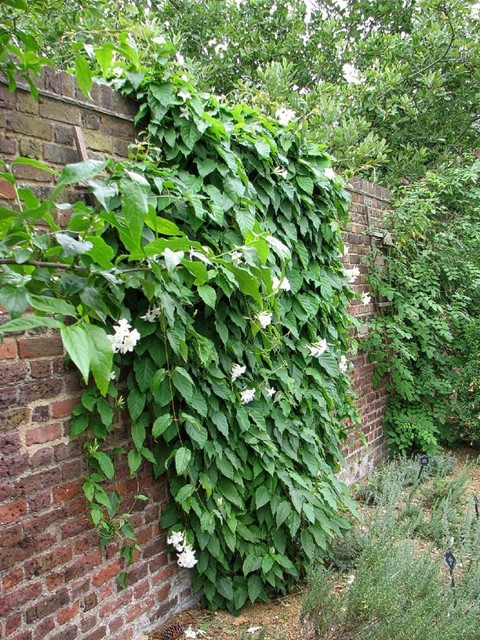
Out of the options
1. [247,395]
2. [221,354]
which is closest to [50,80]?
[221,354]

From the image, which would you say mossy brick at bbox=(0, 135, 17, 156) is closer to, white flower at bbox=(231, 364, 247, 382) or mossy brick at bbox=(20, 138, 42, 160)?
mossy brick at bbox=(20, 138, 42, 160)

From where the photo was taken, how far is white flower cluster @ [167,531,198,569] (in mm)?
2070

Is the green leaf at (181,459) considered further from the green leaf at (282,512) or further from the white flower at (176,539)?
the green leaf at (282,512)

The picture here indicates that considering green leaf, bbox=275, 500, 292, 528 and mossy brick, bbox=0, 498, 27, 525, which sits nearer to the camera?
mossy brick, bbox=0, 498, 27, 525

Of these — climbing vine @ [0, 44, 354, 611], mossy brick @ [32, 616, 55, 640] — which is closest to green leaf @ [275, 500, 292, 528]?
climbing vine @ [0, 44, 354, 611]

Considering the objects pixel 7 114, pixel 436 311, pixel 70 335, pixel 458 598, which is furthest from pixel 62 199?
pixel 436 311

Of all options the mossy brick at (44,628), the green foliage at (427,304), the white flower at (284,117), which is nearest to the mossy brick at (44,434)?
the mossy brick at (44,628)

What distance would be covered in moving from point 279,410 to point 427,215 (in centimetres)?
294

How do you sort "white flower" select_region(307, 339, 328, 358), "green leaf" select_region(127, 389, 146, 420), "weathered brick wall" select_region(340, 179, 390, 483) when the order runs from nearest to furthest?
1. "green leaf" select_region(127, 389, 146, 420)
2. "white flower" select_region(307, 339, 328, 358)
3. "weathered brick wall" select_region(340, 179, 390, 483)

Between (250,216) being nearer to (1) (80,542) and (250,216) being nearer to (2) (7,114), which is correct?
(2) (7,114)

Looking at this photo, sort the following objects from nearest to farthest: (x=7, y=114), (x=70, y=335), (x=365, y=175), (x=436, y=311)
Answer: (x=70, y=335) → (x=7, y=114) → (x=436, y=311) → (x=365, y=175)

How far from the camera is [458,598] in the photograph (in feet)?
7.77

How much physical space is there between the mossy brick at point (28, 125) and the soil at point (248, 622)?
2.01 m

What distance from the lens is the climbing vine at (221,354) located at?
6.14 ft
